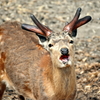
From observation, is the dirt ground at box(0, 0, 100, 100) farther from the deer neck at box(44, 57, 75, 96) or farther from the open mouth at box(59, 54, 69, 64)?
the open mouth at box(59, 54, 69, 64)

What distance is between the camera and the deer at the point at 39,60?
19.2ft

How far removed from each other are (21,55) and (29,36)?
0.47 meters

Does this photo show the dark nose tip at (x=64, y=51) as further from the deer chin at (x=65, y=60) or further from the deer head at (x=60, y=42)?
the deer chin at (x=65, y=60)

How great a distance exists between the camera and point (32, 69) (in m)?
6.73

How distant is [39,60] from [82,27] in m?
5.28

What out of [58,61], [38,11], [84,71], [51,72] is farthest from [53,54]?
[38,11]

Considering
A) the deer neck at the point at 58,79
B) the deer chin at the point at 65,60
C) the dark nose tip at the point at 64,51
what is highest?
the dark nose tip at the point at 64,51

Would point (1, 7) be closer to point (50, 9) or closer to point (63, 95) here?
point (50, 9)

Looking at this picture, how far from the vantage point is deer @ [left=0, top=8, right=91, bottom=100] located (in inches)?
230

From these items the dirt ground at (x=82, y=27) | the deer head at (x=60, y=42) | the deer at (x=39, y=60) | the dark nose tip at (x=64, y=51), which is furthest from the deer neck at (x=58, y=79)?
the dirt ground at (x=82, y=27)

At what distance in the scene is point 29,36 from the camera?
727 cm

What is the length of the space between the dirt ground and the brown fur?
1218 mm

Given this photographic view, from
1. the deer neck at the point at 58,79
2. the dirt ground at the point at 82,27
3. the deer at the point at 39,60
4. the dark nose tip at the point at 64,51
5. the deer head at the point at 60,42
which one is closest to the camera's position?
the dark nose tip at the point at 64,51

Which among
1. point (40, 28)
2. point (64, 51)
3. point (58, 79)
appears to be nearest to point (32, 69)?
point (58, 79)
